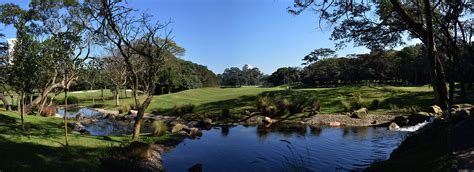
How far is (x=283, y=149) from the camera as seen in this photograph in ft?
58.8

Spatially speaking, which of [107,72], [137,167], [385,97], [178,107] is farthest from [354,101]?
[107,72]

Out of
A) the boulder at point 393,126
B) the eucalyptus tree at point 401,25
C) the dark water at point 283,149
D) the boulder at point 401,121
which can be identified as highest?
the eucalyptus tree at point 401,25

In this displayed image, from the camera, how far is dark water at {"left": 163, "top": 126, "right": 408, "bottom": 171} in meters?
14.6

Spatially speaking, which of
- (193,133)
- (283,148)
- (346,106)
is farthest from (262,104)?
(283,148)

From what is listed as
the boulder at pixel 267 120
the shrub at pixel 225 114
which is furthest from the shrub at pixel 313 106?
the shrub at pixel 225 114

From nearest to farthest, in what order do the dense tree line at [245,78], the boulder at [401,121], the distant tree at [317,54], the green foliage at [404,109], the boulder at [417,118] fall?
the boulder at [417,118], the boulder at [401,121], the green foliage at [404,109], the distant tree at [317,54], the dense tree line at [245,78]

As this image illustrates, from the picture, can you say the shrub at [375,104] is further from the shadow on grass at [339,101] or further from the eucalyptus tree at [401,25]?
the eucalyptus tree at [401,25]

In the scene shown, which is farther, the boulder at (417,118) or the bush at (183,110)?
the bush at (183,110)

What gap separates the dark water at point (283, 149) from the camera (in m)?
14.6

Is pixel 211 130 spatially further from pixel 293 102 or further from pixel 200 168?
pixel 200 168

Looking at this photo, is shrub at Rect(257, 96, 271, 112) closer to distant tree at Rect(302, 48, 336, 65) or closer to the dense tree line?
distant tree at Rect(302, 48, 336, 65)

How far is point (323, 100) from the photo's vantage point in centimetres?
3672

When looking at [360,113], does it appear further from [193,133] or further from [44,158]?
[44,158]

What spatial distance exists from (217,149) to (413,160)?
432 inches
